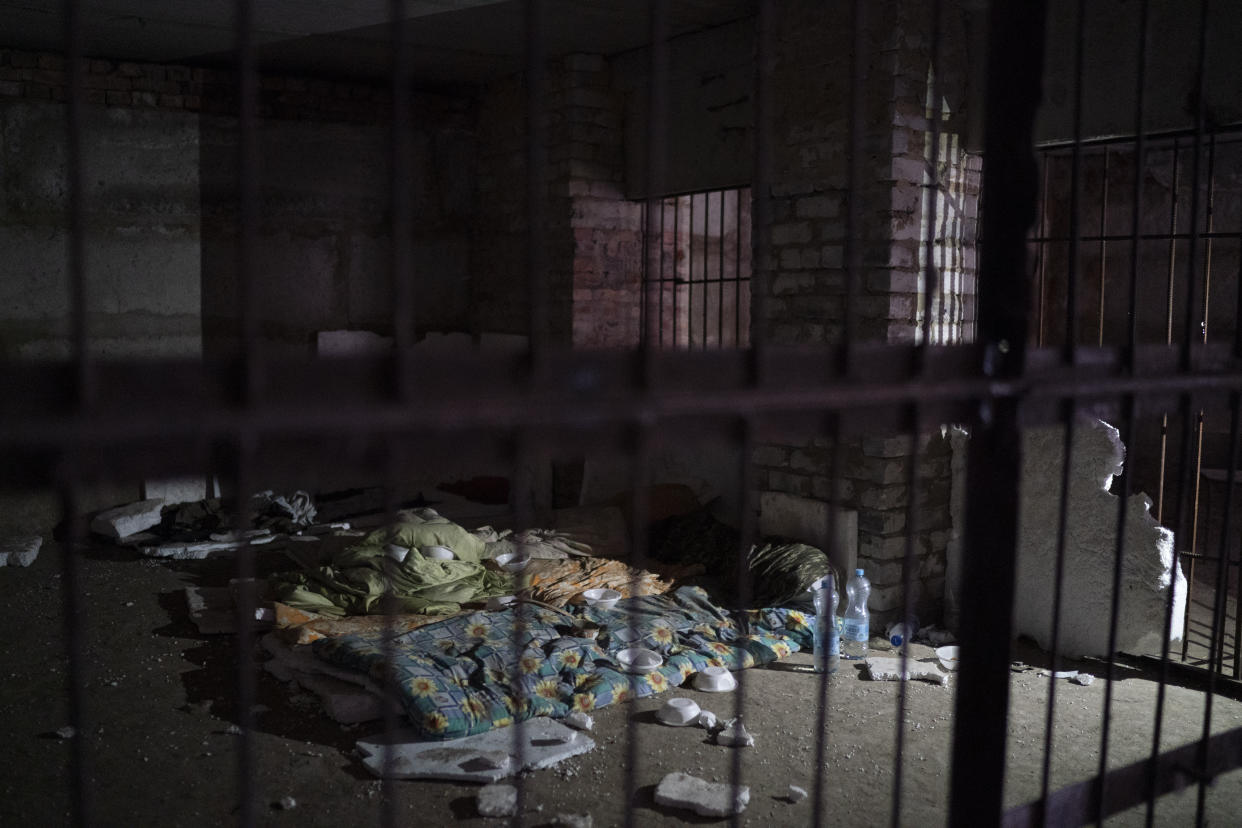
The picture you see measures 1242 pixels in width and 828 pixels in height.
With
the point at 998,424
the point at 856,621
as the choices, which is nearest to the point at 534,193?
the point at 998,424

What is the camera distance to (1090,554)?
5.22m

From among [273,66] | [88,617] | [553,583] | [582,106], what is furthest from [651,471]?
[273,66]

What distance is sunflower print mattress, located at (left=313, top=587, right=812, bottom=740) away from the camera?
4.16 m

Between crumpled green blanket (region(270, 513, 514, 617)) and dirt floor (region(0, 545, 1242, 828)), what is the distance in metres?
0.57

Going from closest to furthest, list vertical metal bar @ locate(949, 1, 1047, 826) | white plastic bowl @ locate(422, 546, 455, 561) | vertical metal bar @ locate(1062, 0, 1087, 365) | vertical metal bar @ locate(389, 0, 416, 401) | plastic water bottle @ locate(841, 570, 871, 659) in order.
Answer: vertical metal bar @ locate(389, 0, 416, 401) < vertical metal bar @ locate(949, 1, 1047, 826) < vertical metal bar @ locate(1062, 0, 1087, 365) < plastic water bottle @ locate(841, 570, 871, 659) < white plastic bowl @ locate(422, 546, 455, 561)

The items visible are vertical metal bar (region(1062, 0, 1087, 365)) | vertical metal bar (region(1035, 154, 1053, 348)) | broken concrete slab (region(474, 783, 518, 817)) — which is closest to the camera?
vertical metal bar (region(1062, 0, 1087, 365))

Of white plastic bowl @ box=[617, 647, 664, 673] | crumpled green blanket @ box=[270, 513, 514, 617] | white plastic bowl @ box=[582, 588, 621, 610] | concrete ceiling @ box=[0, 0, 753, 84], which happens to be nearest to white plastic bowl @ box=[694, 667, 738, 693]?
white plastic bowl @ box=[617, 647, 664, 673]

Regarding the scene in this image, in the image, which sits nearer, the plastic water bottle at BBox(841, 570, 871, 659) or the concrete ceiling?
the plastic water bottle at BBox(841, 570, 871, 659)

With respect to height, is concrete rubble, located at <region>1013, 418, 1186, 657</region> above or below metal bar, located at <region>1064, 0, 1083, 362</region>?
below

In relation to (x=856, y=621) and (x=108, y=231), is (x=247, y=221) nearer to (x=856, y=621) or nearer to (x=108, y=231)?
(x=856, y=621)

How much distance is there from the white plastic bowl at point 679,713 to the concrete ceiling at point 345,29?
154 inches

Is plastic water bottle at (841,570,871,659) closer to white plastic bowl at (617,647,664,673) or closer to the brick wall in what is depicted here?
the brick wall

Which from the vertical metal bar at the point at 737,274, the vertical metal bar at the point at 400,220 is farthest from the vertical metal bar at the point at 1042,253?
the vertical metal bar at the point at 400,220

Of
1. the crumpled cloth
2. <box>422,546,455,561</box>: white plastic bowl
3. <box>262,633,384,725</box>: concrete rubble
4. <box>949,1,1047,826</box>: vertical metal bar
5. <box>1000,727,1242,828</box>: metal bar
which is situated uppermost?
<box>949,1,1047,826</box>: vertical metal bar
